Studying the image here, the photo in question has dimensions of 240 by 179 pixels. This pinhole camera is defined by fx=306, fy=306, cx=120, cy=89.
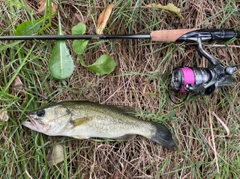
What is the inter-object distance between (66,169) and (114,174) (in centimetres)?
43

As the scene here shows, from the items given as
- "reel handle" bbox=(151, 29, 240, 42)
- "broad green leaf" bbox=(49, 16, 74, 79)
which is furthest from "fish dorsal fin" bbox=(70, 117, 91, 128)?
"reel handle" bbox=(151, 29, 240, 42)

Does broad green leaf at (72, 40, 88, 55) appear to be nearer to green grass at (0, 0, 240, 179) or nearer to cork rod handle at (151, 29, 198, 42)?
green grass at (0, 0, 240, 179)

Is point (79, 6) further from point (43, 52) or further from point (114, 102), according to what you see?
point (114, 102)

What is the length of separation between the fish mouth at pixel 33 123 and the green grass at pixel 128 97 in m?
0.19

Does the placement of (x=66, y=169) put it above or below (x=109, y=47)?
below

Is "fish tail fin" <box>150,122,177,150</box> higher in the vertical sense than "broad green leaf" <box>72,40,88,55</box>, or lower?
lower

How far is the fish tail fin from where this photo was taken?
2691 millimetres

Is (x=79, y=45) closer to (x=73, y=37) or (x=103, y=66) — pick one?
(x=73, y=37)

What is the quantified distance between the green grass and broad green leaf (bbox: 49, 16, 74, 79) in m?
0.14

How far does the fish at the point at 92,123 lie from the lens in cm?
243

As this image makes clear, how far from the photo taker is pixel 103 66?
2.68 m

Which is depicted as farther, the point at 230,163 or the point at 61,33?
the point at 230,163

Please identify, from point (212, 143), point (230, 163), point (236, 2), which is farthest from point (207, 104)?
point (236, 2)

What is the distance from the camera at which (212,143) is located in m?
2.86
